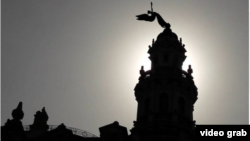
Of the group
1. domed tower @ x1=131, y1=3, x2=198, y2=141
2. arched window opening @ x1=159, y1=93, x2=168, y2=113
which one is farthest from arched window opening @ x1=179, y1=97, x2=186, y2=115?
arched window opening @ x1=159, y1=93, x2=168, y2=113

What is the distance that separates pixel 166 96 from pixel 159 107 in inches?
58.5

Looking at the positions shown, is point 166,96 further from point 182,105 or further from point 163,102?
point 182,105

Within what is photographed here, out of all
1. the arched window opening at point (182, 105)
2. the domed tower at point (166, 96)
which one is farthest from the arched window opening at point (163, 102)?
the arched window opening at point (182, 105)

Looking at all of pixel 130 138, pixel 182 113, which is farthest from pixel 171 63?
pixel 130 138

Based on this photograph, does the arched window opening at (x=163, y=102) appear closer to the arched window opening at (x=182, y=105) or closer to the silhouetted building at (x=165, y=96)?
the silhouetted building at (x=165, y=96)

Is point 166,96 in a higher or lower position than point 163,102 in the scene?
higher

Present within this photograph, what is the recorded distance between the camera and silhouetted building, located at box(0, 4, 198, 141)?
4769 centimetres

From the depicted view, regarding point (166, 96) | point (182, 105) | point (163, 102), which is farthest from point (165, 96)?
point (182, 105)

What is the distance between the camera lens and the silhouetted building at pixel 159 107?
47.7m

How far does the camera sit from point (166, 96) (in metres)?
50.8

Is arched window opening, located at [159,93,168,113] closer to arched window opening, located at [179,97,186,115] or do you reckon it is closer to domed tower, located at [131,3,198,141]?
domed tower, located at [131,3,198,141]

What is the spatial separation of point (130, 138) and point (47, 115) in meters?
16.7

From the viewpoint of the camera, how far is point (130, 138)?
48594 millimetres

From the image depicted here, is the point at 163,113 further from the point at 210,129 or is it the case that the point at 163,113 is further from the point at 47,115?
the point at 47,115
